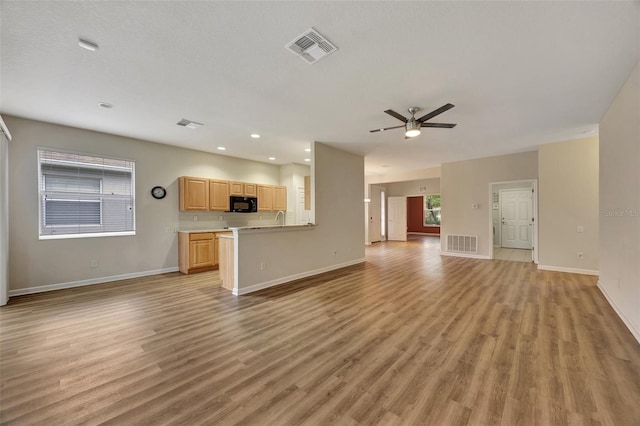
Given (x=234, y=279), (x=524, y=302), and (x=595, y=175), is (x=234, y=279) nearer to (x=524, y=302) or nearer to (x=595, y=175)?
(x=524, y=302)

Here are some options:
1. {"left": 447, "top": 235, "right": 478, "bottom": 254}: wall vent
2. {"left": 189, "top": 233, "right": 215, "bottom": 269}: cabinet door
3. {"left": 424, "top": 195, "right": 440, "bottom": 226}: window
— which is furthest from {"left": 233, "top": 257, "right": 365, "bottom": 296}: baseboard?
{"left": 424, "top": 195, "right": 440, "bottom": 226}: window

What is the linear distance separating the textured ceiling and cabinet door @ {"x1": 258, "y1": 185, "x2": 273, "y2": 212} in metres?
3.09

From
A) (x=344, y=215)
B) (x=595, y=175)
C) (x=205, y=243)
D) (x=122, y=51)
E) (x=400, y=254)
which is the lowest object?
(x=400, y=254)

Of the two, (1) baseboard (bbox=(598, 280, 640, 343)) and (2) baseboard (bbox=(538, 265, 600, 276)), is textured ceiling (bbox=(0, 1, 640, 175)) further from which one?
(2) baseboard (bbox=(538, 265, 600, 276))

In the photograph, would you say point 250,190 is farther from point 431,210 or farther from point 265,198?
point 431,210

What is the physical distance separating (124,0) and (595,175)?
7.75 meters

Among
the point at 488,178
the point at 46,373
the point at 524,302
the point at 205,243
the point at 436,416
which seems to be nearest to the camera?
the point at 436,416

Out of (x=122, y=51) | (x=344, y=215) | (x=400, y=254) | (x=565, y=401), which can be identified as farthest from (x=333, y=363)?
Result: (x=400, y=254)

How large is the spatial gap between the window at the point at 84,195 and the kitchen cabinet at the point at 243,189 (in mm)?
2141

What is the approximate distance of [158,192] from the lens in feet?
18.9

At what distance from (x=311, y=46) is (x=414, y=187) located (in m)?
10.5

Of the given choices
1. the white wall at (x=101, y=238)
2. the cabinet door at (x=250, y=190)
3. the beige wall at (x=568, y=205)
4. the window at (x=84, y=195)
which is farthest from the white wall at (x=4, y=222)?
the beige wall at (x=568, y=205)

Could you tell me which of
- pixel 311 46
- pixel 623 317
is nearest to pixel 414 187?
pixel 623 317

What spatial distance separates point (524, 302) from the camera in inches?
150
